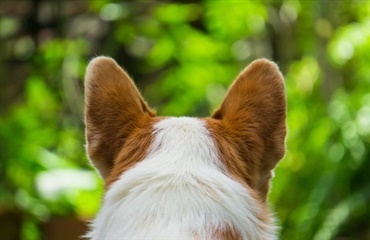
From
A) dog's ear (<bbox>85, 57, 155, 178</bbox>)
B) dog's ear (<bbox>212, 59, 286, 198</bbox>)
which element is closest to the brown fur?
dog's ear (<bbox>212, 59, 286, 198</bbox>)

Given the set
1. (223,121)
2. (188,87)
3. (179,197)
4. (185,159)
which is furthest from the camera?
(188,87)

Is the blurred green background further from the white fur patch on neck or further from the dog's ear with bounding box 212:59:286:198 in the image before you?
the white fur patch on neck

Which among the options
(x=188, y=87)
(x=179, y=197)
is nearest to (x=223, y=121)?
(x=179, y=197)

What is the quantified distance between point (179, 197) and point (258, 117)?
464 millimetres

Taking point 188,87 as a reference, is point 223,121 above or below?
above

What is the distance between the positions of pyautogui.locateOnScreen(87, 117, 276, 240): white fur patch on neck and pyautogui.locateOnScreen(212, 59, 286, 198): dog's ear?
0.14 meters

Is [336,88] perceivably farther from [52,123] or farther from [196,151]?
[196,151]

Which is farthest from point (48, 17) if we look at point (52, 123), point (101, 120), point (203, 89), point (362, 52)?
point (101, 120)

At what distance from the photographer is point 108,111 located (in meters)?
2.95

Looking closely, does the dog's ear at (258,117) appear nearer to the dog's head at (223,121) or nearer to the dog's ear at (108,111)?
the dog's head at (223,121)

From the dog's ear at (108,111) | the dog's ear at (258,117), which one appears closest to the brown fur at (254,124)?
the dog's ear at (258,117)

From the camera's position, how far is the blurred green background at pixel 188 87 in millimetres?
6422

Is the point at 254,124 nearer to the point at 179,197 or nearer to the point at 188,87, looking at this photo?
the point at 179,197

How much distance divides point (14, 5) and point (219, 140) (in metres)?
7.22
